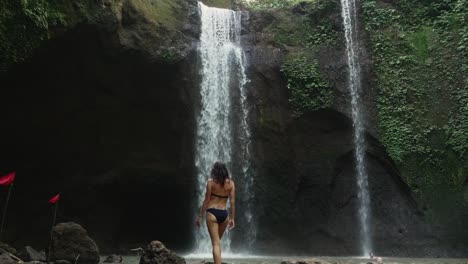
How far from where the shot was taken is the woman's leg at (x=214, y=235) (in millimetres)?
5879

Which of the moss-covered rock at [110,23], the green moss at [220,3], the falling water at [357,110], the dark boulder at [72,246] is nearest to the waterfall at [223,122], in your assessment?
the moss-covered rock at [110,23]

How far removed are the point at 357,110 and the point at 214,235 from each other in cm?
1026

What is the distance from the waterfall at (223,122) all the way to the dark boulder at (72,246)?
5945 mm

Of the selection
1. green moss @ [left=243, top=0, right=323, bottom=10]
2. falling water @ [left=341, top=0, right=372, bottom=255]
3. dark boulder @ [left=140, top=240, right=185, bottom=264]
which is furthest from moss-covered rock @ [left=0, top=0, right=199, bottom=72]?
green moss @ [left=243, top=0, right=323, bottom=10]

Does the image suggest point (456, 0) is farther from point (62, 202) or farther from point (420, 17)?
point (62, 202)

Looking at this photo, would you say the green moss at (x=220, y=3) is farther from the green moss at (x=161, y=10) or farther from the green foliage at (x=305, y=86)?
the green foliage at (x=305, y=86)

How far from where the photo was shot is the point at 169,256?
7.36 metres

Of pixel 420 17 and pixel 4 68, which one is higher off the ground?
pixel 420 17

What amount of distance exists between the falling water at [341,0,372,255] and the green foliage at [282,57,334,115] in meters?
0.84

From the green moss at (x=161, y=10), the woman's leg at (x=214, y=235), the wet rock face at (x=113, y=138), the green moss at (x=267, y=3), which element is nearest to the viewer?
the woman's leg at (x=214, y=235)

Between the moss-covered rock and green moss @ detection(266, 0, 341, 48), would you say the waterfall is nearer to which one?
the moss-covered rock

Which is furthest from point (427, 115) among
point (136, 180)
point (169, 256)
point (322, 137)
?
point (169, 256)

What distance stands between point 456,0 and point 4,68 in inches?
532

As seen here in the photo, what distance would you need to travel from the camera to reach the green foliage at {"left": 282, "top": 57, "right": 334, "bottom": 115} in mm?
15227
